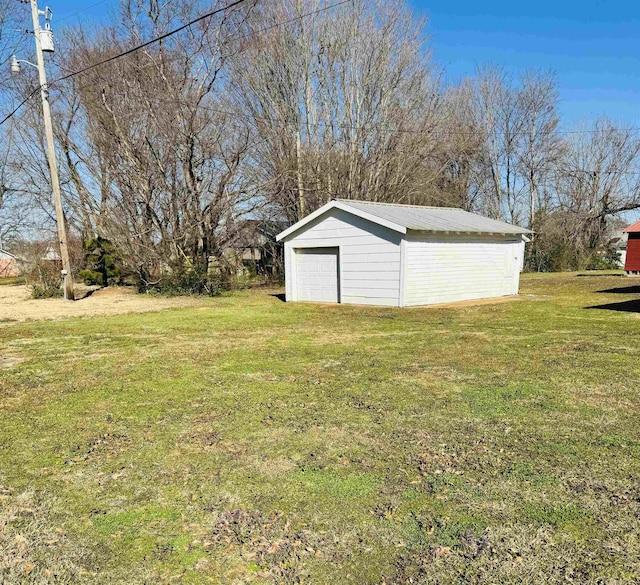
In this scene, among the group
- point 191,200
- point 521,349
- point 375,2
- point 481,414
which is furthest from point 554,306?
point 375,2

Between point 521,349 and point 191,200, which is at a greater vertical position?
point 191,200

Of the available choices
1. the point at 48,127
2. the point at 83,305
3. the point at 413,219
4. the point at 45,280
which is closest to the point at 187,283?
the point at 83,305

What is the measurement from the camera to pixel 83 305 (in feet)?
45.6

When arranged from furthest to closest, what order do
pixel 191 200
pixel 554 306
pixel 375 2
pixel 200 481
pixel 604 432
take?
pixel 375 2
pixel 191 200
pixel 554 306
pixel 604 432
pixel 200 481

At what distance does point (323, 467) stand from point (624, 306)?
37.1 feet

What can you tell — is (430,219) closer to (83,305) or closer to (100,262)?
(83,305)

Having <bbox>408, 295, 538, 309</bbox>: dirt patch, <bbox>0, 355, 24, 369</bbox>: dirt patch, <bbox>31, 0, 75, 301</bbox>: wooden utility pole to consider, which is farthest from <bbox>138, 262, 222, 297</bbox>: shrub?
<bbox>0, 355, 24, 369</bbox>: dirt patch

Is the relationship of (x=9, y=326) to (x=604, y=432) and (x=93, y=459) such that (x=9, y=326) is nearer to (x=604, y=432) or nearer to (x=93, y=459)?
(x=93, y=459)

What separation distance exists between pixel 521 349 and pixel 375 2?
18623mm

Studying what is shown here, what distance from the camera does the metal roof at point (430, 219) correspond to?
40.0 feet

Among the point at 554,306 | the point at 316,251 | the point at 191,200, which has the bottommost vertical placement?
the point at 554,306

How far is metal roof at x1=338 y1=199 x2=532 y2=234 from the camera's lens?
12188mm

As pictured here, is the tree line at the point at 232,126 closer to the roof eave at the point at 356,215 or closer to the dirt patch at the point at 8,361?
the roof eave at the point at 356,215

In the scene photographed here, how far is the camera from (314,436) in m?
3.67
